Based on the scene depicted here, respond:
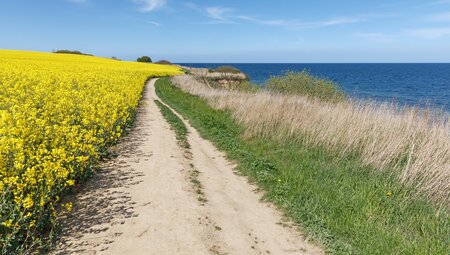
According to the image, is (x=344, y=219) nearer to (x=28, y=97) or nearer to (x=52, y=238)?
(x=52, y=238)

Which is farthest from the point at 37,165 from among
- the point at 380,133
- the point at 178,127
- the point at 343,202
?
the point at 178,127

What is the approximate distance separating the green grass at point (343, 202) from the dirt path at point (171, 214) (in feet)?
1.45

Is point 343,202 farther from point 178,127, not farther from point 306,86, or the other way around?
point 306,86

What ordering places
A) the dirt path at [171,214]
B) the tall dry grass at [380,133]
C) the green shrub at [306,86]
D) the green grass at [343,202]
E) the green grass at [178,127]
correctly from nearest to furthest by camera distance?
the dirt path at [171,214] → the green grass at [343,202] → the tall dry grass at [380,133] → the green grass at [178,127] → the green shrub at [306,86]

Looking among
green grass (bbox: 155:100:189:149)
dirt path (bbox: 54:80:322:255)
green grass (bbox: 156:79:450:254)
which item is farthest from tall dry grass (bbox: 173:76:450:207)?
dirt path (bbox: 54:80:322:255)

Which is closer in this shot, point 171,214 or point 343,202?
point 171,214

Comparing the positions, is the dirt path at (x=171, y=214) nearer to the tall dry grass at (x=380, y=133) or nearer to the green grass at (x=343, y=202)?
the green grass at (x=343, y=202)

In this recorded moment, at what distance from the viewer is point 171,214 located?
5488mm

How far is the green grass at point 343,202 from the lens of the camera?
191 inches

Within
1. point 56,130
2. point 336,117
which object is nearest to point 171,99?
point 336,117

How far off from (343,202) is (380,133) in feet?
12.1

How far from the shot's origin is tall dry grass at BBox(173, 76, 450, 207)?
269 inches

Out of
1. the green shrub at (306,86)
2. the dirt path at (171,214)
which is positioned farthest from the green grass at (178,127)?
the green shrub at (306,86)

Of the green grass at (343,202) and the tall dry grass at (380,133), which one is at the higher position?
the tall dry grass at (380,133)
